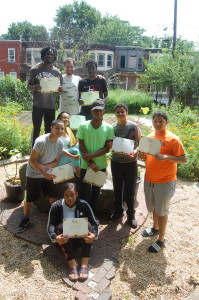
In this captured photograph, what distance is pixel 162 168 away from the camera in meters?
3.26

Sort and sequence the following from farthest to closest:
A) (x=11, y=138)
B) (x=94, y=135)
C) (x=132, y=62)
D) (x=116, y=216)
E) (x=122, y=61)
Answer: (x=122, y=61)
(x=132, y=62)
(x=11, y=138)
(x=116, y=216)
(x=94, y=135)

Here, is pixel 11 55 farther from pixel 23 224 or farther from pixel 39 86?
pixel 23 224

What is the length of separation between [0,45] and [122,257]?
3322cm

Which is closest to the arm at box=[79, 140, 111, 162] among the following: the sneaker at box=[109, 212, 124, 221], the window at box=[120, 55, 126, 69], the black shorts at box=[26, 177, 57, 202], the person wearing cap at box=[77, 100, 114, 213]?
the person wearing cap at box=[77, 100, 114, 213]

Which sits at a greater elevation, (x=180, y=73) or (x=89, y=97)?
(x=180, y=73)

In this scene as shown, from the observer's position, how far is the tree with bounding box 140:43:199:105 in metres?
17.6

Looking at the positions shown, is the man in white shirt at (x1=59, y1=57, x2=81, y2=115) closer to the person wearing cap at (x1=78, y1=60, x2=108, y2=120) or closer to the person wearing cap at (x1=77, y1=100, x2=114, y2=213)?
the person wearing cap at (x1=78, y1=60, x2=108, y2=120)

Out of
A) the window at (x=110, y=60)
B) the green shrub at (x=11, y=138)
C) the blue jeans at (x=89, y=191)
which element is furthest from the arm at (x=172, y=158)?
the window at (x=110, y=60)

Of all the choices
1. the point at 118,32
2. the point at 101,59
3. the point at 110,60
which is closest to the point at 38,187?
the point at 101,59

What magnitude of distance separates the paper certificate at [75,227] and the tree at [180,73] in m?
16.7

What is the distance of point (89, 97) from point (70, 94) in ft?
1.57

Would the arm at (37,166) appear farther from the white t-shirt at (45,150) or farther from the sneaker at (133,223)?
the sneaker at (133,223)

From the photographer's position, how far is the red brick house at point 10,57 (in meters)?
30.9

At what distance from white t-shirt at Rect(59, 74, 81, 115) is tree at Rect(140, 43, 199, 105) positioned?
14.6m
